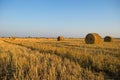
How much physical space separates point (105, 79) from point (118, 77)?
0.59 metres

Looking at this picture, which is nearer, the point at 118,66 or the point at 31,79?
the point at 31,79

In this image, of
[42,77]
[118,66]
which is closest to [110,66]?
[118,66]

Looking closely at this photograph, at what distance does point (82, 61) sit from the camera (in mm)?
8172

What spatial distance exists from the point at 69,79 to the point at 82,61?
312 cm

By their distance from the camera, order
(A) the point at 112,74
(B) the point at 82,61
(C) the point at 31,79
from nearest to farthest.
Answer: (C) the point at 31,79 < (A) the point at 112,74 < (B) the point at 82,61

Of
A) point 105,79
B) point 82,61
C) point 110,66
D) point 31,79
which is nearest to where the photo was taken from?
point 31,79

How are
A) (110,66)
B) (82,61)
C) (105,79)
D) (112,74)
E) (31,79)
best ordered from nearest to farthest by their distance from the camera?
(31,79)
(105,79)
(112,74)
(110,66)
(82,61)

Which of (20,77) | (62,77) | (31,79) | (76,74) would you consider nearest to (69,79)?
(62,77)

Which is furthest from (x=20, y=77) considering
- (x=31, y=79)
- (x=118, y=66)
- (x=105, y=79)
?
(x=118, y=66)

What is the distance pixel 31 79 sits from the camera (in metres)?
5.02

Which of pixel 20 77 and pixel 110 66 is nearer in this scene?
pixel 20 77

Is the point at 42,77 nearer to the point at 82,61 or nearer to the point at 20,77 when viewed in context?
the point at 20,77

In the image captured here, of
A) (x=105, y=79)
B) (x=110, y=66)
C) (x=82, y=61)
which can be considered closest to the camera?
(x=105, y=79)

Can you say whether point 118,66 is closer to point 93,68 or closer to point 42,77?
point 93,68
